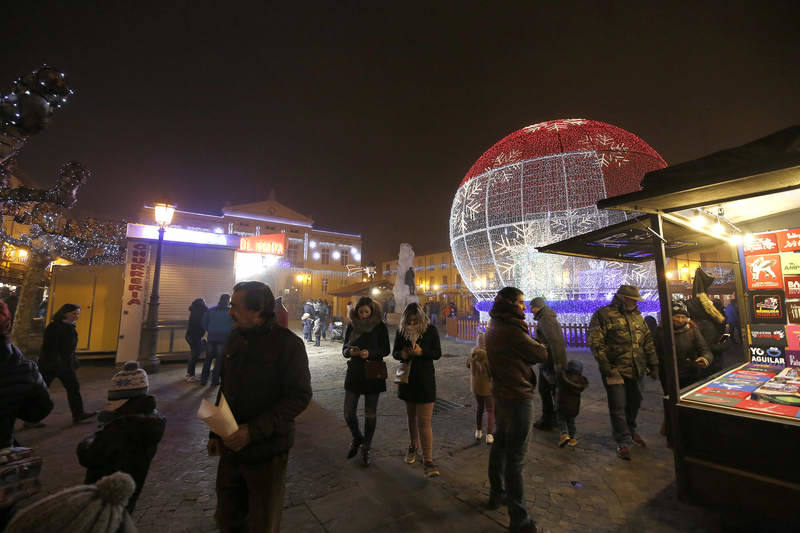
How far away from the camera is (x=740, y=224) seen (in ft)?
16.7

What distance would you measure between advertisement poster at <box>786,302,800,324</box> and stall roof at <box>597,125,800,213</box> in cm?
277

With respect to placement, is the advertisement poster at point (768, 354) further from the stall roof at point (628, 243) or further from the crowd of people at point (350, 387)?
the stall roof at point (628, 243)

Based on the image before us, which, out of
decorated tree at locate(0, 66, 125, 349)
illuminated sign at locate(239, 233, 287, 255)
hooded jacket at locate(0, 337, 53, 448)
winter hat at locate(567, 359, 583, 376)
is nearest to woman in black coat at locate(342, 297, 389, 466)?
winter hat at locate(567, 359, 583, 376)

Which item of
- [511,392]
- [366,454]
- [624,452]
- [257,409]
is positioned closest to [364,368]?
[366,454]

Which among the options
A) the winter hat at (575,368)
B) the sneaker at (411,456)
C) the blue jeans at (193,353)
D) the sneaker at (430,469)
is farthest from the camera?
the blue jeans at (193,353)

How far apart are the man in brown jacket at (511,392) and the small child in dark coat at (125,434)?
2.57 m

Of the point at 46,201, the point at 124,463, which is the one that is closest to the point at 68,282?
the point at 46,201

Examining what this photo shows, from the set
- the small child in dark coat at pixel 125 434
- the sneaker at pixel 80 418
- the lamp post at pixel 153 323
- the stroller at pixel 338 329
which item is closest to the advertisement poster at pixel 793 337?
the small child in dark coat at pixel 125 434

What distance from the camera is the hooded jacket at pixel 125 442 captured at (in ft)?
6.93

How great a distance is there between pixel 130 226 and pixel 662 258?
12.1 meters

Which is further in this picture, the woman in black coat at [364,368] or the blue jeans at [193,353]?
the blue jeans at [193,353]

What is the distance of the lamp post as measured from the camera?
8.66 meters

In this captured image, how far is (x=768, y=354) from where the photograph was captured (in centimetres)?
475

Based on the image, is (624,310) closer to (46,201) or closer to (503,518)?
(503,518)
